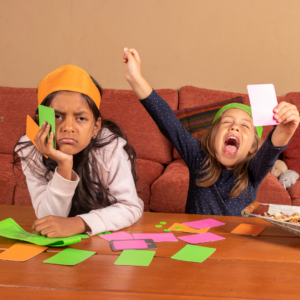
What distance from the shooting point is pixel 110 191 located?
1.07 meters

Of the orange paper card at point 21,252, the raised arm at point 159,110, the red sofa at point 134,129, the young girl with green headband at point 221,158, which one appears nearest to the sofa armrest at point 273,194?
the red sofa at point 134,129

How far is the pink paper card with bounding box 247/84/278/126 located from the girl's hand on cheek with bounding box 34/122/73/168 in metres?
0.50

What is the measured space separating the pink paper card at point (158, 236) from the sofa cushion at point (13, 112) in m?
1.88

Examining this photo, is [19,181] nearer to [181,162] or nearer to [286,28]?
[181,162]

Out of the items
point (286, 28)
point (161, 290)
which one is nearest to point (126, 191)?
point (161, 290)

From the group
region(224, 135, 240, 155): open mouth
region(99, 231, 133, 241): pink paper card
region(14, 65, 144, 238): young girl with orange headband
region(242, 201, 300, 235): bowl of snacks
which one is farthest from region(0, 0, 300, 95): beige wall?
region(99, 231, 133, 241): pink paper card

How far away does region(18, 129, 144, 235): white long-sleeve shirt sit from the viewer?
0.87 m

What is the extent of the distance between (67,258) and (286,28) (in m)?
2.71

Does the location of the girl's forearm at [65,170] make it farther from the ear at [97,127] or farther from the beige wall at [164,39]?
the beige wall at [164,39]

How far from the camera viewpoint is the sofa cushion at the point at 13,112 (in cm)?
245

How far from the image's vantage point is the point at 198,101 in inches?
98.3

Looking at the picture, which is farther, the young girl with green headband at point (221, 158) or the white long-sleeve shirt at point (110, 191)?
the young girl with green headband at point (221, 158)

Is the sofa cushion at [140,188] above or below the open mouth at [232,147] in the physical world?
below

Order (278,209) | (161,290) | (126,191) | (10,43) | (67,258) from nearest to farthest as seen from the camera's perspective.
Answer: (161,290), (67,258), (278,209), (126,191), (10,43)
